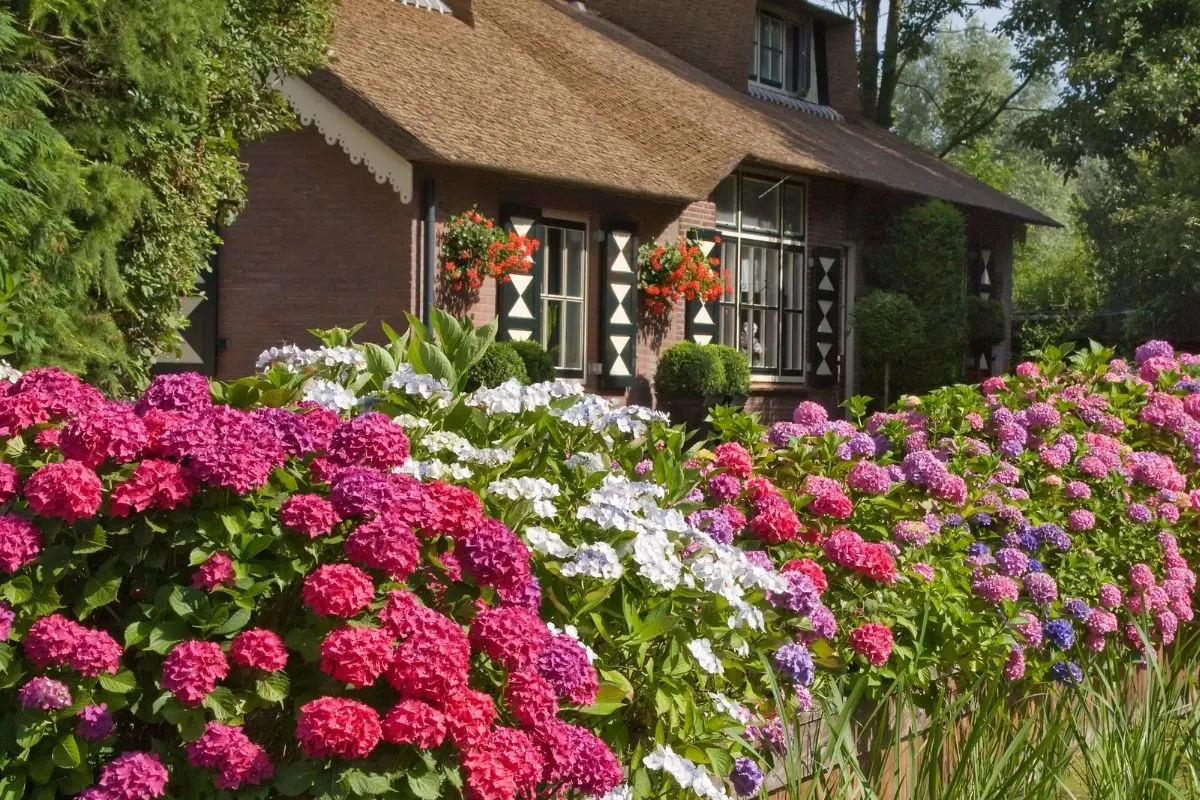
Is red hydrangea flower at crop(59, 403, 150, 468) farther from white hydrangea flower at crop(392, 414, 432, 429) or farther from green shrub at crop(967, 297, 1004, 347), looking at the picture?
green shrub at crop(967, 297, 1004, 347)

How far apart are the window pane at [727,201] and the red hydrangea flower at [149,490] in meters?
15.3

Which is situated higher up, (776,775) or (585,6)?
(585,6)

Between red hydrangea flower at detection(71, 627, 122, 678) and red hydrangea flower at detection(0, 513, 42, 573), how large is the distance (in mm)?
180

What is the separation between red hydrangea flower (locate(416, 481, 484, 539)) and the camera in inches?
115

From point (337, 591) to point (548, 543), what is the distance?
613 mm

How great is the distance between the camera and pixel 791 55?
75.4ft

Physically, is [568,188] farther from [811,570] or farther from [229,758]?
[229,758]

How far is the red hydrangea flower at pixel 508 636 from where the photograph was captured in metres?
2.88

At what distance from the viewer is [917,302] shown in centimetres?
2002

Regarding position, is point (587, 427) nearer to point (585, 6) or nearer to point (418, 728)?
point (418, 728)

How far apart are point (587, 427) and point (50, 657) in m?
1.58

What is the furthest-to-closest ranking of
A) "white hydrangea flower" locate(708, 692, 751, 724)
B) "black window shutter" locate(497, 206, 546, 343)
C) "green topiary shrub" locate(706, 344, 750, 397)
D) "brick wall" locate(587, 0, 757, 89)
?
"brick wall" locate(587, 0, 757, 89) < "green topiary shrub" locate(706, 344, 750, 397) < "black window shutter" locate(497, 206, 546, 343) < "white hydrangea flower" locate(708, 692, 751, 724)

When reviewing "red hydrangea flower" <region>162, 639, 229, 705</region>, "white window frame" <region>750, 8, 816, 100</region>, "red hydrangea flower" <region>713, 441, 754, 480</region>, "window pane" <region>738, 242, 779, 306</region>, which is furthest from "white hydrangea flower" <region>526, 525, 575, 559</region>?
"white window frame" <region>750, 8, 816, 100</region>

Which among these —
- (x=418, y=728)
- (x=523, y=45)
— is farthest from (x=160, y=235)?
(x=523, y=45)
